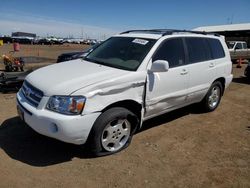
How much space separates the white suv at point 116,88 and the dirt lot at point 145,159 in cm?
39

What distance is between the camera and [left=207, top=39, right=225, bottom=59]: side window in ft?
20.7

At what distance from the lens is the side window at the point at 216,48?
6.31 m

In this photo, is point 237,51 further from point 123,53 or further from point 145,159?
point 145,159

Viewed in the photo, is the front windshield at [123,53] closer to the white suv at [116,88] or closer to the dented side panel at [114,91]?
the white suv at [116,88]

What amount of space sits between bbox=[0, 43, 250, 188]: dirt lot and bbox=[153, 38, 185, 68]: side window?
1329 millimetres

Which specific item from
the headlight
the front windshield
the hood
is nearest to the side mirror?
the front windshield

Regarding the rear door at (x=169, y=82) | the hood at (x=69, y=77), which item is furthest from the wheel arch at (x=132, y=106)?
the hood at (x=69, y=77)

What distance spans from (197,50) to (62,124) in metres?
3.39

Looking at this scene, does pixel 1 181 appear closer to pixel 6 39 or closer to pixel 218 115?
pixel 218 115

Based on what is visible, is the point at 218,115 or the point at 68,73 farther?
the point at 218,115

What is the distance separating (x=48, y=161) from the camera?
4.06m

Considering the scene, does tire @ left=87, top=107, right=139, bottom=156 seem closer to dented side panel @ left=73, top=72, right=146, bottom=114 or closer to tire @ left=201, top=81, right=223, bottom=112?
dented side panel @ left=73, top=72, right=146, bottom=114

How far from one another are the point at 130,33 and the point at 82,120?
2609mm

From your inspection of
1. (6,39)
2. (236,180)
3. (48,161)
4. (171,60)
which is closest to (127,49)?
(171,60)
